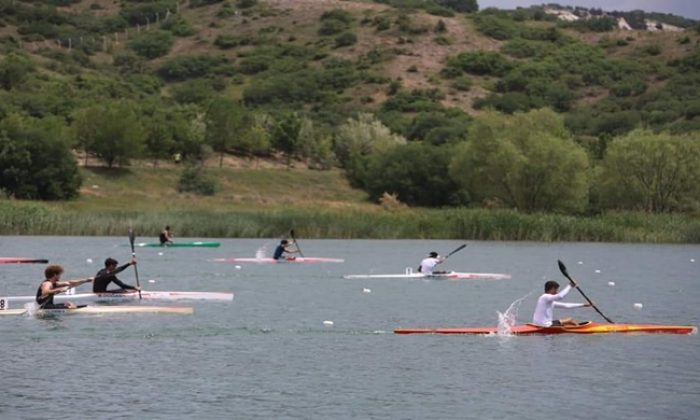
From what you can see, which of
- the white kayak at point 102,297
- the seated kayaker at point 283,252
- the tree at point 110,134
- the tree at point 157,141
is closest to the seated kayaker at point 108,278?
the white kayak at point 102,297

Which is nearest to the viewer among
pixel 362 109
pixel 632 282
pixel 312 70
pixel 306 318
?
pixel 306 318

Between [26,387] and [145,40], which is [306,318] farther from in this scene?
[145,40]

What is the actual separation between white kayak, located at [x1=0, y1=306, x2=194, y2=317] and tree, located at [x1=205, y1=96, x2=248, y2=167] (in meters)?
71.9

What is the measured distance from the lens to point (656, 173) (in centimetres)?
7950

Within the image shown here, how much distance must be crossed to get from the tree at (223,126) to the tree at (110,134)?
33.0 ft

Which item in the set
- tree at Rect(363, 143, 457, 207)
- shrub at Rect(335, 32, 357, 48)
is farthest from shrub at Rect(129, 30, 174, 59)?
tree at Rect(363, 143, 457, 207)

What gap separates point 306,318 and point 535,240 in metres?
33.4

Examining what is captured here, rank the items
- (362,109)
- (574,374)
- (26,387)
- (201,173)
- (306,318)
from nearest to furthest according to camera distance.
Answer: (26,387)
(574,374)
(306,318)
(201,173)
(362,109)

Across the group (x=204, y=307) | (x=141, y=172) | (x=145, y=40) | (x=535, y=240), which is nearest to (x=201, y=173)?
(x=141, y=172)

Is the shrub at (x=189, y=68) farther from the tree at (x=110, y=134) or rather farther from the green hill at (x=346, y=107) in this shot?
the tree at (x=110, y=134)

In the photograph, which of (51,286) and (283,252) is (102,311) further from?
(283,252)

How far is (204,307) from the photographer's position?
37.3m

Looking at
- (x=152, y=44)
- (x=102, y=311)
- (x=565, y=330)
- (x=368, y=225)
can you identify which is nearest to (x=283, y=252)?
(x=368, y=225)

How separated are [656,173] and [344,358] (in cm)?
5468
